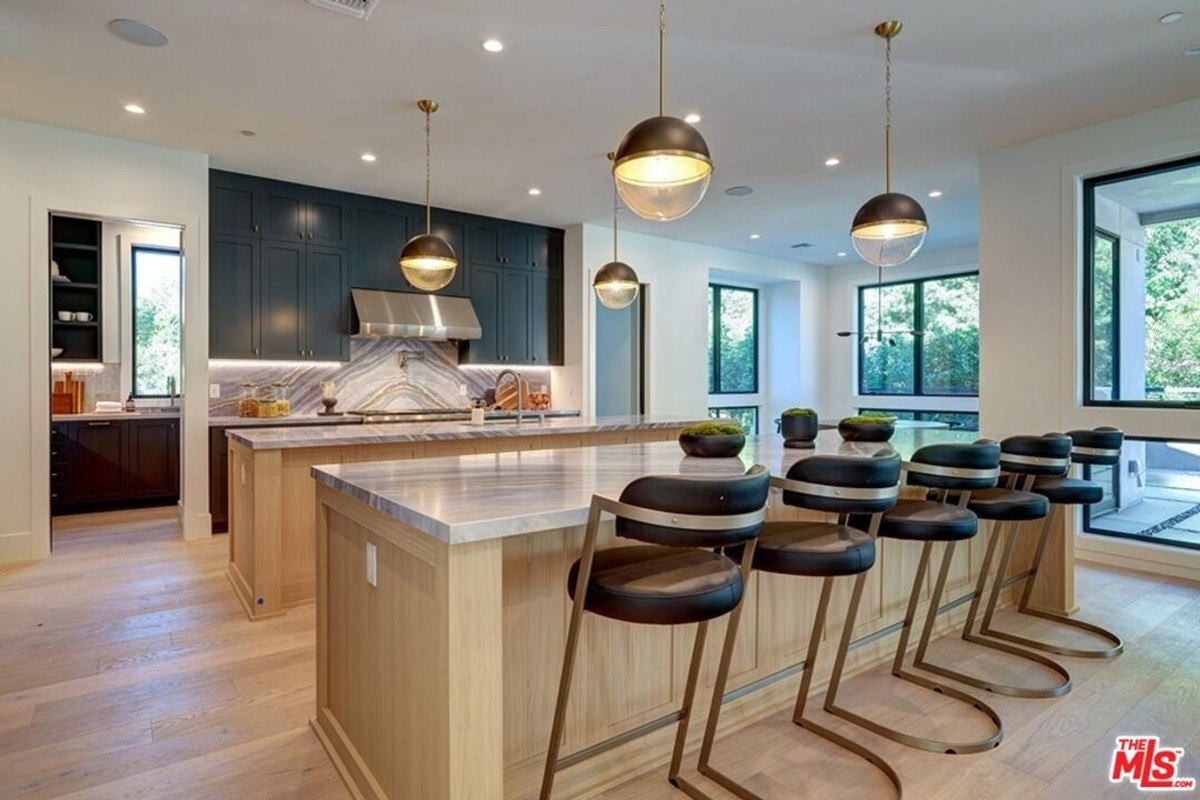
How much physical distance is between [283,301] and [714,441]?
4.53m

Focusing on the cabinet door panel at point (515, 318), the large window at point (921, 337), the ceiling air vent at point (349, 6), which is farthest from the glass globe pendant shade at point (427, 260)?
the large window at point (921, 337)

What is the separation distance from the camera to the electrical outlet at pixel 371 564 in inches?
69.7

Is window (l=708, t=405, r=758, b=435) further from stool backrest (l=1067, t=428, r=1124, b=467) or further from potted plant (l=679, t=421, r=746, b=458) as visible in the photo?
potted plant (l=679, t=421, r=746, b=458)

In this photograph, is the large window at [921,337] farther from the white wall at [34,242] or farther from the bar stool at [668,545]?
the white wall at [34,242]

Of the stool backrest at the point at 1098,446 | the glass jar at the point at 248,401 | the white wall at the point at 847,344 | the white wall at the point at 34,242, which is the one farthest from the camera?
the white wall at the point at 847,344

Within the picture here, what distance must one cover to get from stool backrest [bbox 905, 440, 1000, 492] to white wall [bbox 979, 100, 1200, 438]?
277 centimetres

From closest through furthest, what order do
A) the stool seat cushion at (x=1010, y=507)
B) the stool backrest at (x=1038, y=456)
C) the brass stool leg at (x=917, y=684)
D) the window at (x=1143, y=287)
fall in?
the brass stool leg at (x=917, y=684) < the stool seat cushion at (x=1010, y=507) < the stool backrest at (x=1038, y=456) < the window at (x=1143, y=287)

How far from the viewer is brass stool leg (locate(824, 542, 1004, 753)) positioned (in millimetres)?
2145

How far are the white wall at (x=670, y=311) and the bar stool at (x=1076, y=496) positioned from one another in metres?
4.59

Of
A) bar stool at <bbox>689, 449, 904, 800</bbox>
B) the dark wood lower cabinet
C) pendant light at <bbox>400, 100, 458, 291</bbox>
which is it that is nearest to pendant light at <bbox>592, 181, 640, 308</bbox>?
pendant light at <bbox>400, 100, 458, 291</bbox>

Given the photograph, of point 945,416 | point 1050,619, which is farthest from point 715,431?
point 945,416

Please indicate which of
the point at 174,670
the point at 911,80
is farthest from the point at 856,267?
the point at 174,670

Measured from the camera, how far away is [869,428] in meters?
2.95

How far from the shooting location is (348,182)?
5.61m
